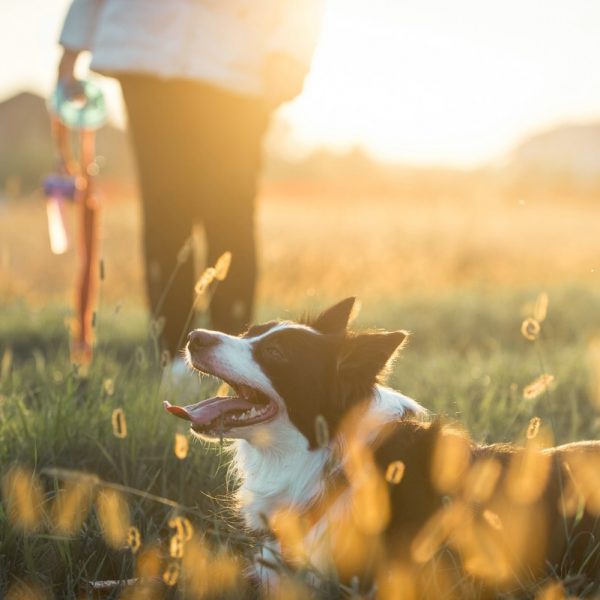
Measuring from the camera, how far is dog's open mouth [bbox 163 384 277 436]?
268cm

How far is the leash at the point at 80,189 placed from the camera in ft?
14.3

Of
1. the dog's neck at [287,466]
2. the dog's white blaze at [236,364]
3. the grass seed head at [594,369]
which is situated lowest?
the grass seed head at [594,369]

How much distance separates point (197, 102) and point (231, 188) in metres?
0.47

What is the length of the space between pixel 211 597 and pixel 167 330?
227 cm

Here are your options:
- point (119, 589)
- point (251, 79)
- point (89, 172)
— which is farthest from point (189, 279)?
point (119, 589)

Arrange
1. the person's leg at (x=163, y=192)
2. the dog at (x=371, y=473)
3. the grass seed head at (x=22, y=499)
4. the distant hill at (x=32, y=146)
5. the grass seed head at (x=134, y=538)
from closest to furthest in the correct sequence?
the grass seed head at (x=134, y=538)
the dog at (x=371, y=473)
the grass seed head at (x=22, y=499)
the person's leg at (x=163, y=192)
the distant hill at (x=32, y=146)

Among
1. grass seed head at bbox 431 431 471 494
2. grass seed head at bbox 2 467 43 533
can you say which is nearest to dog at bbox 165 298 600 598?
Answer: grass seed head at bbox 431 431 471 494

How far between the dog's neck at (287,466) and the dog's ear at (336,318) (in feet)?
0.95

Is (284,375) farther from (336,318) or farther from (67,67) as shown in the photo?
(67,67)

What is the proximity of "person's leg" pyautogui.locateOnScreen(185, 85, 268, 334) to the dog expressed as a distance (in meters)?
1.47

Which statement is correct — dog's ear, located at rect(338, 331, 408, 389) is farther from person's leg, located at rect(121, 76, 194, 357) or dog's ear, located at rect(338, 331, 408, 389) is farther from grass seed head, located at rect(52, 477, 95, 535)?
person's leg, located at rect(121, 76, 194, 357)

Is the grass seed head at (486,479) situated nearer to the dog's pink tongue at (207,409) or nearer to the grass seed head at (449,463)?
the grass seed head at (449,463)

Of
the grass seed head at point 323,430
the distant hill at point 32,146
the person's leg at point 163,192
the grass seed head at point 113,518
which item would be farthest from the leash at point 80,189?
the distant hill at point 32,146

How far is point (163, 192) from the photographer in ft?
14.4
